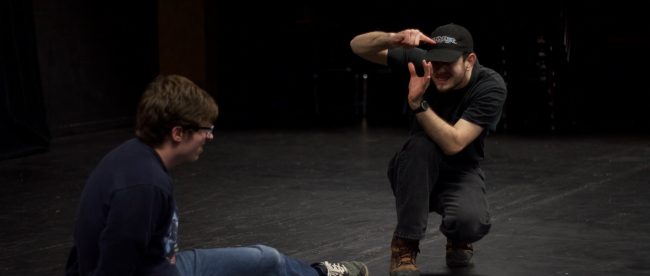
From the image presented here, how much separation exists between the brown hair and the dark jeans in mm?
1603

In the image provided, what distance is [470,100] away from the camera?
4.71 m

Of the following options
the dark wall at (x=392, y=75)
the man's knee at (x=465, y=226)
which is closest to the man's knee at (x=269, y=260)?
the man's knee at (x=465, y=226)

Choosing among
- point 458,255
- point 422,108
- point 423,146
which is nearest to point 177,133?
point 422,108

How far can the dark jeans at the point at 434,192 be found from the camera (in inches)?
181

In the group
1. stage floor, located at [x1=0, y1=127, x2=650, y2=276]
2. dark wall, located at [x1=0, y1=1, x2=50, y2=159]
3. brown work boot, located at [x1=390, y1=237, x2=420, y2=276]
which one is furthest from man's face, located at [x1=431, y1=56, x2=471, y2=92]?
dark wall, located at [x1=0, y1=1, x2=50, y2=159]

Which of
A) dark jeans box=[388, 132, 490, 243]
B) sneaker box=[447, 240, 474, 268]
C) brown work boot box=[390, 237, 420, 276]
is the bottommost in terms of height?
sneaker box=[447, 240, 474, 268]

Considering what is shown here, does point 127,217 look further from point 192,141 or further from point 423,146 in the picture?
point 423,146

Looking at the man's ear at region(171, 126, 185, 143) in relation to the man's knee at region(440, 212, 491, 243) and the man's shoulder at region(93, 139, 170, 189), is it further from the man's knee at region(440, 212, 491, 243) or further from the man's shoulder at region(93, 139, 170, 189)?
the man's knee at region(440, 212, 491, 243)

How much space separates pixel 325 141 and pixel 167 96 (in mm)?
6464

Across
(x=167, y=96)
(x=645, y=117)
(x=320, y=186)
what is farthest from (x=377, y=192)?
(x=645, y=117)

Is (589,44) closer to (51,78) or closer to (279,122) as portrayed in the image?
(279,122)

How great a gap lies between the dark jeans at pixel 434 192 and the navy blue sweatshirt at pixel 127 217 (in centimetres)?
161

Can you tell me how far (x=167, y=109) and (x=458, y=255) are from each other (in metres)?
2.12

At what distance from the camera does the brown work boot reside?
4.66m
